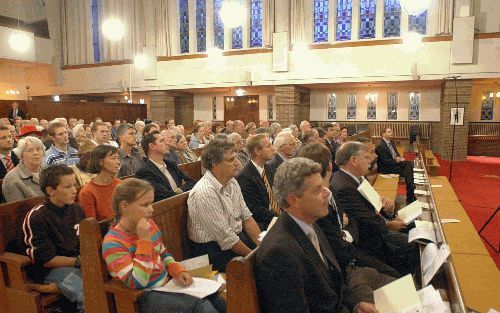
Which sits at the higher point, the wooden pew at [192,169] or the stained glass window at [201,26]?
the stained glass window at [201,26]

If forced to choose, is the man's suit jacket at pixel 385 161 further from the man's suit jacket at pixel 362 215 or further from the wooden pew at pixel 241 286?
the wooden pew at pixel 241 286

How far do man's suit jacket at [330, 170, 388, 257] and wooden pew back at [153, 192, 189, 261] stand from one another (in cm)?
123

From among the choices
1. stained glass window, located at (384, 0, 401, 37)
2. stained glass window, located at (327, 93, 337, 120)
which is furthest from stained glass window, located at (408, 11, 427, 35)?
stained glass window, located at (327, 93, 337, 120)

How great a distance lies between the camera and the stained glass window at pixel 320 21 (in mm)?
13008

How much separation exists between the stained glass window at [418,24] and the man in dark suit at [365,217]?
10.1 metres

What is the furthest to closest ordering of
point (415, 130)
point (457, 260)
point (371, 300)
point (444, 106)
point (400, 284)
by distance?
point (415, 130) → point (444, 106) → point (457, 260) → point (400, 284) → point (371, 300)

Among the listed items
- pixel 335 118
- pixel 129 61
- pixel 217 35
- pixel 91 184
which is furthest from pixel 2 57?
pixel 91 184

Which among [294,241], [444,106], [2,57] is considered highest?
[2,57]

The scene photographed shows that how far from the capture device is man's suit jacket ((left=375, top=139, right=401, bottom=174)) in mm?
7159

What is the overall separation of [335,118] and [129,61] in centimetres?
805

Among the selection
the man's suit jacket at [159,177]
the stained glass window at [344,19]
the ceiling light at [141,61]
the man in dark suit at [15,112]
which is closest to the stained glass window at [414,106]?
the stained glass window at [344,19]

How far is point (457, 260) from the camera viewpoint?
2420 mm

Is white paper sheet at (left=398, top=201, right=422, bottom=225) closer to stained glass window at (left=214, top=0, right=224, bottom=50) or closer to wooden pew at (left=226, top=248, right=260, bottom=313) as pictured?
wooden pew at (left=226, top=248, right=260, bottom=313)

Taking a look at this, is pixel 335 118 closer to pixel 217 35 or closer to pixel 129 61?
pixel 217 35
